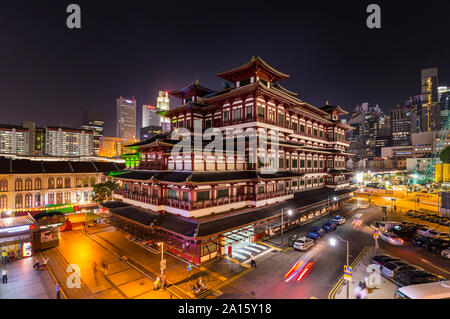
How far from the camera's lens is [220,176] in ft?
87.4

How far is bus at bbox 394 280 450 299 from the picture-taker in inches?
599

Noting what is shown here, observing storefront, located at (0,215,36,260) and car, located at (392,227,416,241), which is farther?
car, located at (392,227,416,241)

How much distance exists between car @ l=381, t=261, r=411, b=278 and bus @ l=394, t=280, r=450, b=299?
433cm

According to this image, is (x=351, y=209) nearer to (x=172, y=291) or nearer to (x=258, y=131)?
(x=258, y=131)

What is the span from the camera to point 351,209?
50.2 m

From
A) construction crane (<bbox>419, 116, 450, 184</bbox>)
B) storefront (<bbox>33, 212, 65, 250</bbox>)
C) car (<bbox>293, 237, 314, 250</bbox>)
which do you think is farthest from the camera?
construction crane (<bbox>419, 116, 450, 184</bbox>)

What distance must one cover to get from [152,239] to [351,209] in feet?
154

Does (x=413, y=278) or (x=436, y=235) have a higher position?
(x=413, y=278)

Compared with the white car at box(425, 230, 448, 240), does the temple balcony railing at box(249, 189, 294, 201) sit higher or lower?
higher

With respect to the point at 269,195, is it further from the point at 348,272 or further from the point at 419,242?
the point at 419,242

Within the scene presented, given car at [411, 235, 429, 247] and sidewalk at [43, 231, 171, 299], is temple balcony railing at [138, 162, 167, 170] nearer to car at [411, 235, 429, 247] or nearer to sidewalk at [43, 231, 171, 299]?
sidewalk at [43, 231, 171, 299]

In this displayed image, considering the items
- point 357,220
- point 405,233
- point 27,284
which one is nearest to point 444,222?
point 405,233

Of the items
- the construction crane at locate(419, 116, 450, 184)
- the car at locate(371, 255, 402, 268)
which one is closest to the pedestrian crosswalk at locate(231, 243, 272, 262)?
the car at locate(371, 255, 402, 268)

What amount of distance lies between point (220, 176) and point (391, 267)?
20.5m
